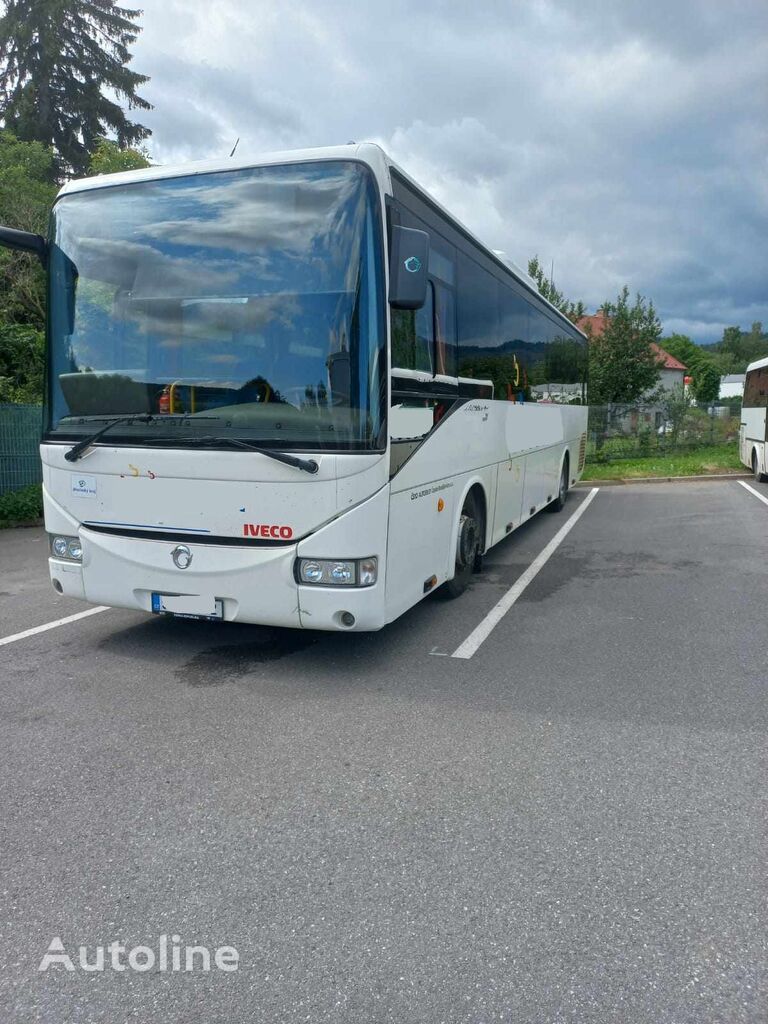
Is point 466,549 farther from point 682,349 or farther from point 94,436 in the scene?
point 682,349

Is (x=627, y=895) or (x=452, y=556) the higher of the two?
(x=452, y=556)

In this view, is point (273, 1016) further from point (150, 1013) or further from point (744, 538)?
point (744, 538)

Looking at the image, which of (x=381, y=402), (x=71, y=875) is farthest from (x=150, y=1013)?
(x=381, y=402)

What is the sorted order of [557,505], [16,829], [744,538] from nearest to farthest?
[16,829] < [744,538] < [557,505]

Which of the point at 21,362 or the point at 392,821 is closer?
the point at 392,821

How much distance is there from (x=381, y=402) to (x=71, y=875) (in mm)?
2969

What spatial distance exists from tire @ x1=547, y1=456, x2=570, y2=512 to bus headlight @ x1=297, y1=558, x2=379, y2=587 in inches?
352

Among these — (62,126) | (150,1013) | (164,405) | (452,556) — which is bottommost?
(150,1013)

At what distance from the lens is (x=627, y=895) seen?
9.30 feet

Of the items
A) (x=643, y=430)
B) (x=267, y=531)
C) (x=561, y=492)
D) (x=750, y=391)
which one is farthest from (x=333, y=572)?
(x=643, y=430)

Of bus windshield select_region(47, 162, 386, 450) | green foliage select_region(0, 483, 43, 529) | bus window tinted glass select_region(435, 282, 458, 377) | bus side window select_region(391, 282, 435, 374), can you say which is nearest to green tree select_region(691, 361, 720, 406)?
green foliage select_region(0, 483, 43, 529)

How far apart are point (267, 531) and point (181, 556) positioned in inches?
25.7

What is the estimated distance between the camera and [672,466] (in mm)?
22297

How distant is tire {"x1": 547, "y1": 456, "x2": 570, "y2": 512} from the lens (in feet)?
43.7
